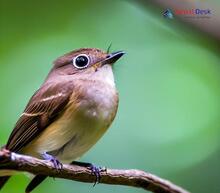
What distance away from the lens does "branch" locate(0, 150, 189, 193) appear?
3.34 feet

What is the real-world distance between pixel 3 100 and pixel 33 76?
0.13 m

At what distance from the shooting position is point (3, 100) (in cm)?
147

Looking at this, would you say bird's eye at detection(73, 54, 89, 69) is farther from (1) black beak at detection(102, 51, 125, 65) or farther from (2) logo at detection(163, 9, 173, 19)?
(2) logo at detection(163, 9, 173, 19)

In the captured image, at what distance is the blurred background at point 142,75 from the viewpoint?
4.99 feet

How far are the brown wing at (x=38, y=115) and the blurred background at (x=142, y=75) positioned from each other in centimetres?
11

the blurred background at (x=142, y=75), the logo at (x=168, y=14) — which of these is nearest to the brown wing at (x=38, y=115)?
the blurred background at (x=142, y=75)

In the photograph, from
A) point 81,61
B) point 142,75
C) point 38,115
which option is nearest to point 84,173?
point 38,115

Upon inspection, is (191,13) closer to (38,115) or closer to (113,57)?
(113,57)

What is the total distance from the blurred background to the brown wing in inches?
4.2

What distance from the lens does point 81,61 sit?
1.46 metres

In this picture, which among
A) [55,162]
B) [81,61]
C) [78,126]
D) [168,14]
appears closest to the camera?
[55,162]

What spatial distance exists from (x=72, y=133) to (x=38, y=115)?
116mm

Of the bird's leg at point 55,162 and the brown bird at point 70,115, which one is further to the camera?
the brown bird at point 70,115

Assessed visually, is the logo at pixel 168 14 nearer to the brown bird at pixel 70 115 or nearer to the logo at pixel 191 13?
the logo at pixel 191 13
